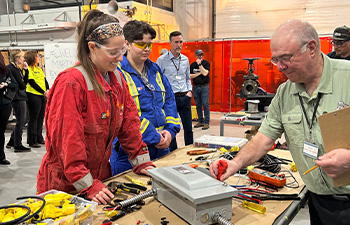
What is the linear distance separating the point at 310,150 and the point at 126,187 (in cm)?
94

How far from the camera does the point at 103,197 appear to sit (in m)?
1.48

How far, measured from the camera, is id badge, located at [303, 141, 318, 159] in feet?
4.63

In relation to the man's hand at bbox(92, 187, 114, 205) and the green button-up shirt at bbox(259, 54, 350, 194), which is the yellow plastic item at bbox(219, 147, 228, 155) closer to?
the green button-up shirt at bbox(259, 54, 350, 194)

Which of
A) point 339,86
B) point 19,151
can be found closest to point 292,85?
point 339,86

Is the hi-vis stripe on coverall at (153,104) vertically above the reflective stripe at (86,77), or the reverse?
the reflective stripe at (86,77)

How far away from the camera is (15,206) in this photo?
46.5 inches

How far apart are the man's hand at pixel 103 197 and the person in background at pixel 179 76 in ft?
10.5

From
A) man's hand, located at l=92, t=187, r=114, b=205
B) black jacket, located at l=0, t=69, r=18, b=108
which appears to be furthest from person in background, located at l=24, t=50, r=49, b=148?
man's hand, located at l=92, t=187, r=114, b=205

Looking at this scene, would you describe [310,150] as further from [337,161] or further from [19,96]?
[19,96]

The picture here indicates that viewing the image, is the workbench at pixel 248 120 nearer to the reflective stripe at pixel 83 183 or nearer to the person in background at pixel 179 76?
the person in background at pixel 179 76

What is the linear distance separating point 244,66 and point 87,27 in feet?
21.9

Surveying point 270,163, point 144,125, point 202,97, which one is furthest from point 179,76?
point 270,163

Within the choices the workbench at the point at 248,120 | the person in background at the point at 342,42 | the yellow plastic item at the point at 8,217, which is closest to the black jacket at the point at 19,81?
the workbench at the point at 248,120

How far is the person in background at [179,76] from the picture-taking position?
4.72m
